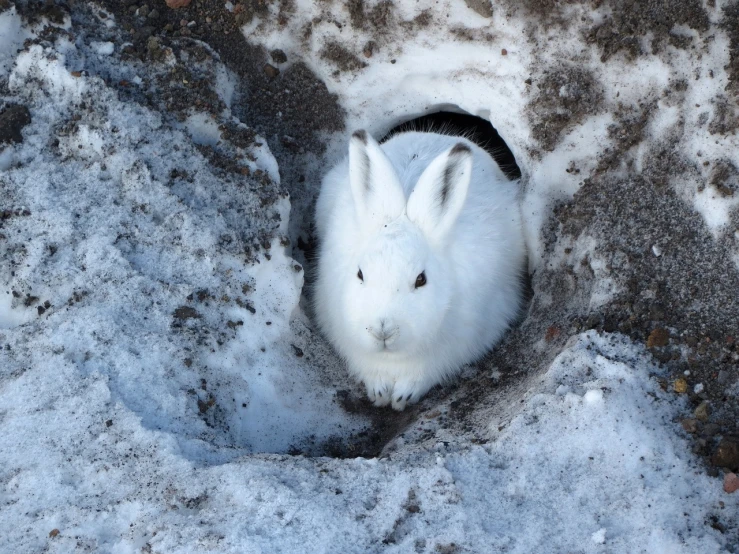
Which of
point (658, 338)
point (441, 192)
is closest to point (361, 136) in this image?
point (441, 192)

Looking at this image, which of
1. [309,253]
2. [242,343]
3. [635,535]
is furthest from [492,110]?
[635,535]

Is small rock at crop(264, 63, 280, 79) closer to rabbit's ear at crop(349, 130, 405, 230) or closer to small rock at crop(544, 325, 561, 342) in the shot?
rabbit's ear at crop(349, 130, 405, 230)

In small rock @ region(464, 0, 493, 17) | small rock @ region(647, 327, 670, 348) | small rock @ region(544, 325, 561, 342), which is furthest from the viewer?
small rock @ region(464, 0, 493, 17)

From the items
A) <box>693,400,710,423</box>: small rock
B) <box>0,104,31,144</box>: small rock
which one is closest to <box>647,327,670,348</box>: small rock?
<box>693,400,710,423</box>: small rock

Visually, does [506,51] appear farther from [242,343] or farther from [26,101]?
[26,101]

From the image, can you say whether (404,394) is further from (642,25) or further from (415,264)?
(642,25)

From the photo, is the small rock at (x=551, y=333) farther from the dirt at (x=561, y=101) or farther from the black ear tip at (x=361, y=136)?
the black ear tip at (x=361, y=136)
